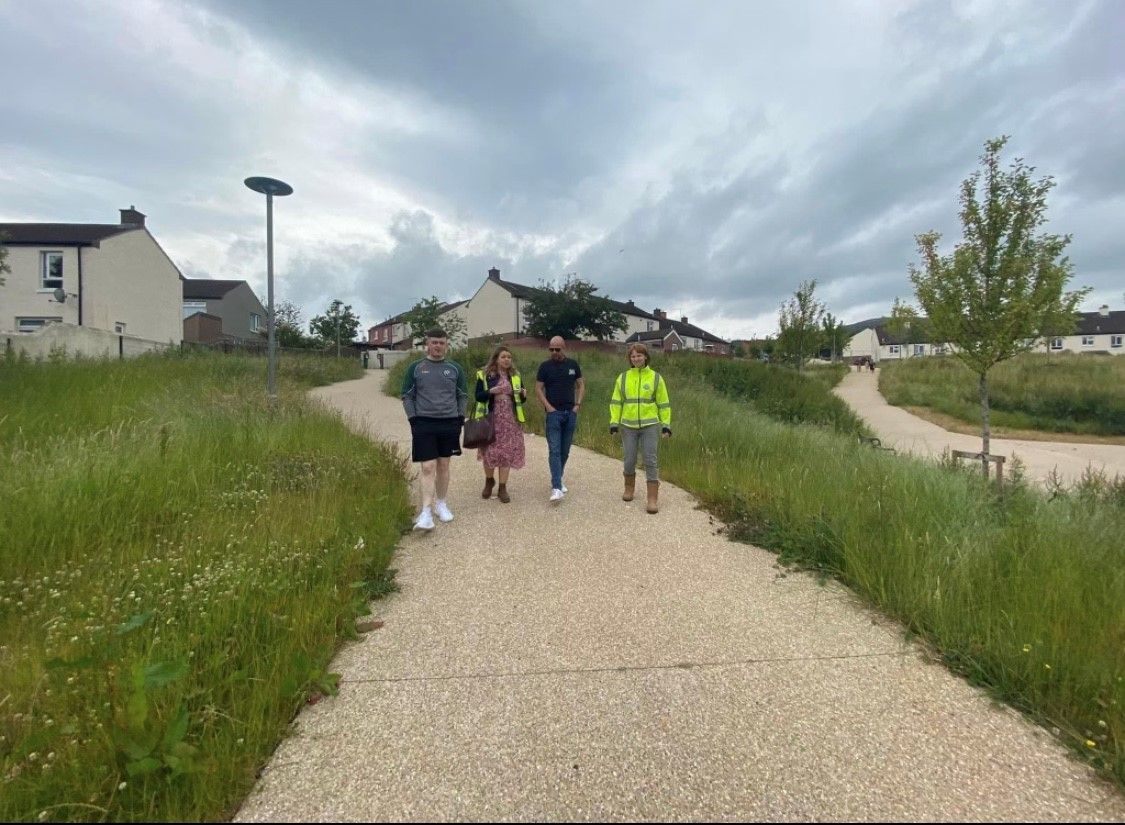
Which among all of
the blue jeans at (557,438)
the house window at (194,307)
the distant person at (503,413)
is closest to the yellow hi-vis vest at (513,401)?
the distant person at (503,413)

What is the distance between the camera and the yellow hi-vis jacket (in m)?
5.59

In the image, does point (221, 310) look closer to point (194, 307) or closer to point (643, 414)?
point (194, 307)

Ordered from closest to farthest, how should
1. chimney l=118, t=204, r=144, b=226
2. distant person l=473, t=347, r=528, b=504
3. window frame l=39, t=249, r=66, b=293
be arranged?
distant person l=473, t=347, r=528, b=504 < window frame l=39, t=249, r=66, b=293 < chimney l=118, t=204, r=144, b=226

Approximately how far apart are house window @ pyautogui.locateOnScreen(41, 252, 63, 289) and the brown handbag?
31949 mm

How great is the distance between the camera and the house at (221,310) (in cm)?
4091

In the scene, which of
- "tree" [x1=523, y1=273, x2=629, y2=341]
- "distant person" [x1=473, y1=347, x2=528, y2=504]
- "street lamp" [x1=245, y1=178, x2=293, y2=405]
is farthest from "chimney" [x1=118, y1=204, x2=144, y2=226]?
"distant person" [x1=473, y1=347, x2=528, y2=504]

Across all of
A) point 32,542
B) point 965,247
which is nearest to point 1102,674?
point 32,542

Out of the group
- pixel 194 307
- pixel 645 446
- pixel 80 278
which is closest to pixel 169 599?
pixel 645 446

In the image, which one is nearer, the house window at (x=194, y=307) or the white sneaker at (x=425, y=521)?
the white sneaker at (x=425, y=521)

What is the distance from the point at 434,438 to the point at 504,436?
3.37 ft

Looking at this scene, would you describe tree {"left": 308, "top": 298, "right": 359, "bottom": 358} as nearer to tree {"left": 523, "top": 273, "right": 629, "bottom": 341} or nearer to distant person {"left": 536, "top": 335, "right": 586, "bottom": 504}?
tree {"left": 523, "top": 273, "right": 629, "bottom": 341}

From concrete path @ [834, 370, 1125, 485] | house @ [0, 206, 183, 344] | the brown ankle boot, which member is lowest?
concrete path @ [834, 370, 1125, 485]

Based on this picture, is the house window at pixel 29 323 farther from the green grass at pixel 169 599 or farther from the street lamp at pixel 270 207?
the green grass at pixel 169 599

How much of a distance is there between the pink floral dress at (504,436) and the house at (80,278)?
28.3 meters
